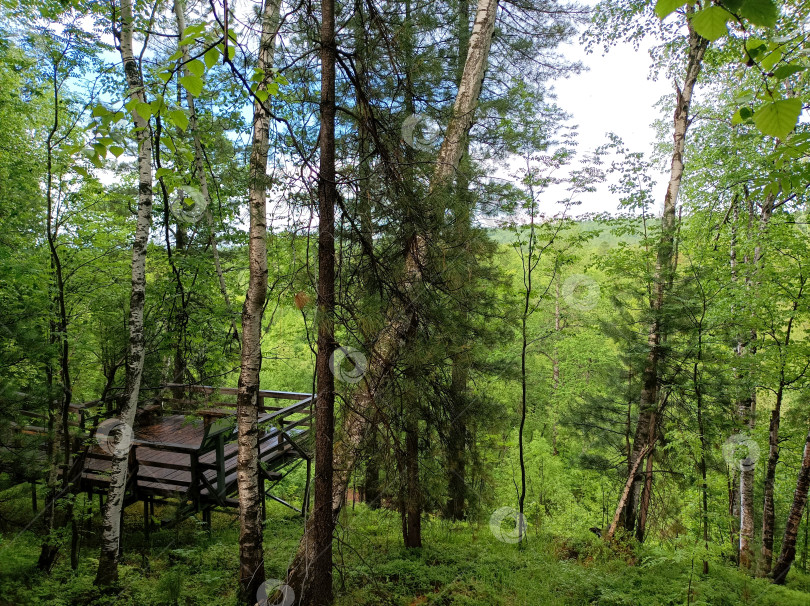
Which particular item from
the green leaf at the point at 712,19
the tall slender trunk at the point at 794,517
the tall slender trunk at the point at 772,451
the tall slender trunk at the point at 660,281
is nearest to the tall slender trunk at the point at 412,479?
the green leaf at the point at 712,19

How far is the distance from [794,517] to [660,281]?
3.75 meters

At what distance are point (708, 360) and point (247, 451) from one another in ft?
24.8

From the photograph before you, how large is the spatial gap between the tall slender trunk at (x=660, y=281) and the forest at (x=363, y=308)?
0.18 ft

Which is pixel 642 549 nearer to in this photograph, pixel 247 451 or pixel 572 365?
pixel 247 451

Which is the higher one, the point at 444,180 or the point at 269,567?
the point at 444,180

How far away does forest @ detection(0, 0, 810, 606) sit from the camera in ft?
10.3

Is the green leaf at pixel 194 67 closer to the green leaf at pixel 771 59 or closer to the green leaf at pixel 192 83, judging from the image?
the green leaf at pixel 192 83

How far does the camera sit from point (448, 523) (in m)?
7.70

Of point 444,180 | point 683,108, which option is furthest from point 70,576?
point 683,108

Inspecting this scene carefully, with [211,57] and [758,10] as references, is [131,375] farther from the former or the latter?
[758,10]

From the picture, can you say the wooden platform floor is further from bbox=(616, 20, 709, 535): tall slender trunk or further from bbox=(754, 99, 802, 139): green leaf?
bbox=(616, 20, 709, 535): tall slender trunk

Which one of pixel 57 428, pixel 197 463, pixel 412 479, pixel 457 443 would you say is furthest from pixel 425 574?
pixel 57 428

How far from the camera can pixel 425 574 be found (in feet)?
16.9

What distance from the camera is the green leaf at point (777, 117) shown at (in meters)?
1.05
